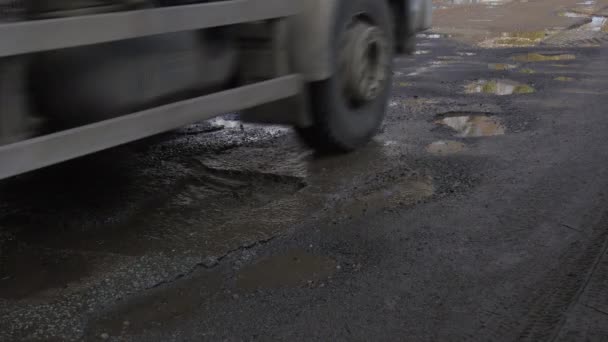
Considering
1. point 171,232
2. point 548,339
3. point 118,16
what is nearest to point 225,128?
point 171,232

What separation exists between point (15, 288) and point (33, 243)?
51cm

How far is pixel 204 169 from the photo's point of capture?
4805mm

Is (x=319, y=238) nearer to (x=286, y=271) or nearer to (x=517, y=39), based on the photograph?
(x=286, y=271)

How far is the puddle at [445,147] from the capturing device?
512cm

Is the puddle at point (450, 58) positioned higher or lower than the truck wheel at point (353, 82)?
lower

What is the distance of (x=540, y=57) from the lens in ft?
30.1

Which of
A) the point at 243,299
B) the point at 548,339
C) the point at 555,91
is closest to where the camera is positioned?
the point at 548,339

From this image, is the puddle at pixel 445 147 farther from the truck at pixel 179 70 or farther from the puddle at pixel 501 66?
the puddle at pixel 501 66

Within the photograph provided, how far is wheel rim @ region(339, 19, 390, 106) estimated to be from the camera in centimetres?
491

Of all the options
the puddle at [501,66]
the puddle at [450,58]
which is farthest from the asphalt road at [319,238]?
the puddle at [450,58]

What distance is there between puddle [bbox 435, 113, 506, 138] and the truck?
0.68 m

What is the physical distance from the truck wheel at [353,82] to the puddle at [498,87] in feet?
6.49

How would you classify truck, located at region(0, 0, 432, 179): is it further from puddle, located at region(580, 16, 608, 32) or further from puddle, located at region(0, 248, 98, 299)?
puddle, located at region(580, 16, 608, 32)

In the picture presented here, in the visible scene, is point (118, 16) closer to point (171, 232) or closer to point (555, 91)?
point (171, 232)
